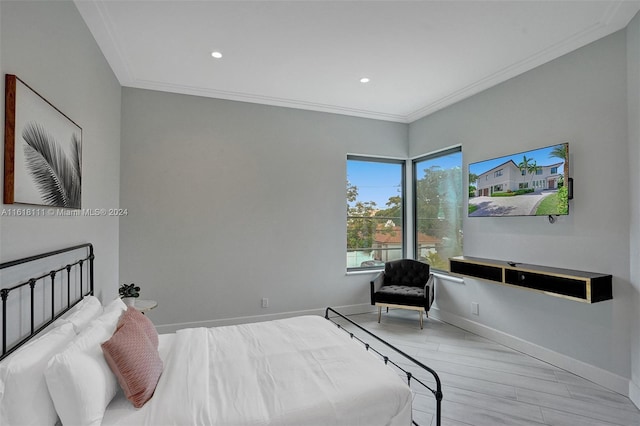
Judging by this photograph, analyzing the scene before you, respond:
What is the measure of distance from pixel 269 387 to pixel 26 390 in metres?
0.96

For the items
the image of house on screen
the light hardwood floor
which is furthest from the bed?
the image of house on screen

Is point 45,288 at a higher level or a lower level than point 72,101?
lower

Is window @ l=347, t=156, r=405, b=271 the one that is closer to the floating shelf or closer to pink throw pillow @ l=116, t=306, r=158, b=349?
the floating shelf

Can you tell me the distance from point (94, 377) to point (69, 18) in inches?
86.2

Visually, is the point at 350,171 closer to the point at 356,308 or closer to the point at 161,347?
the point at 356,308

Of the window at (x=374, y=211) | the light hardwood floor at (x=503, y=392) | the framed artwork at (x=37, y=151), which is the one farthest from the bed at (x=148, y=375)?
the window at (x=374, y=211)

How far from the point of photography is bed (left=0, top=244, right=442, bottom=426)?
4.13 ft

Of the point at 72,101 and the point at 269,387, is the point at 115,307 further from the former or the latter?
the point at 72,101

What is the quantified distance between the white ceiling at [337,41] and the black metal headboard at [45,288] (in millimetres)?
1745

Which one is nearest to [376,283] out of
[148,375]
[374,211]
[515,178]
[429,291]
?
[429,291]

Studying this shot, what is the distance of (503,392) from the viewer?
8.32 ft

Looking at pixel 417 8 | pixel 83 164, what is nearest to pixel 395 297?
pixel 417 8

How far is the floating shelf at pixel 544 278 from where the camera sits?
248cm

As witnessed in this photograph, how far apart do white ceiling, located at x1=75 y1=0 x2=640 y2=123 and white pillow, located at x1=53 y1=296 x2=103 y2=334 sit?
202cm
